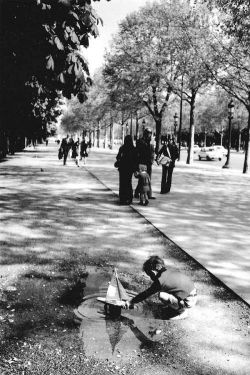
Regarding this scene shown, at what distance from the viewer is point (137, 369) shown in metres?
3.32

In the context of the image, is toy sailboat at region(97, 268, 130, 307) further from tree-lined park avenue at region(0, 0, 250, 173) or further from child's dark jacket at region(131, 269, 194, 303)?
tree-lined park avenue at region(0, 0, 250, 173)

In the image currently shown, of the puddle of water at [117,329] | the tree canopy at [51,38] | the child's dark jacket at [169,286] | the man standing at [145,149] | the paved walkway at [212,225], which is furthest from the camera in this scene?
the man standing at [145,149]

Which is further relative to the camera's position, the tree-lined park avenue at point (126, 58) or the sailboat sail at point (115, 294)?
the tree-lined park avenue at point (126, 58)

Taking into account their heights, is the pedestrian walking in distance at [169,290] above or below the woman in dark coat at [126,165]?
below

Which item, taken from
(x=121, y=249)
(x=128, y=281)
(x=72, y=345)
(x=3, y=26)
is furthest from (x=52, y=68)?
(x=72, y=345)

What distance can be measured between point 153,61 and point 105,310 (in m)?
29.2

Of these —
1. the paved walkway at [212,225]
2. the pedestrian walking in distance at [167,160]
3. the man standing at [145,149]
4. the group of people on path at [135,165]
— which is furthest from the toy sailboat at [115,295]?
the pedestrian walking in distance at [167,160]

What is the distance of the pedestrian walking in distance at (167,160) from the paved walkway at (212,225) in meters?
0.39

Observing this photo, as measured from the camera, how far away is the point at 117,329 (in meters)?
4.05

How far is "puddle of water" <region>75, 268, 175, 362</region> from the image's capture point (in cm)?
362

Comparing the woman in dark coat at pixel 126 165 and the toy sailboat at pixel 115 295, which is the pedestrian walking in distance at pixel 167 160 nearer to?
the woman in dark coat at pixel 126 165

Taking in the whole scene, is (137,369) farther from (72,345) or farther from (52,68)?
(52,68)

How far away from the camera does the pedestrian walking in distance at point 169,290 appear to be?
4.29m

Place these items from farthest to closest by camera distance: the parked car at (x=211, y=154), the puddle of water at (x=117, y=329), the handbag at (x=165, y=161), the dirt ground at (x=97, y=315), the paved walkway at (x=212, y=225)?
1. the parked car at (x=211, y=154)
2. the handbag at (x=165, y=161)
3. the paved walkway at (x=212, y=225)
4. the puddle of water at (x=117, y=329)
5. the dirt ground at (x=97, y=315)
